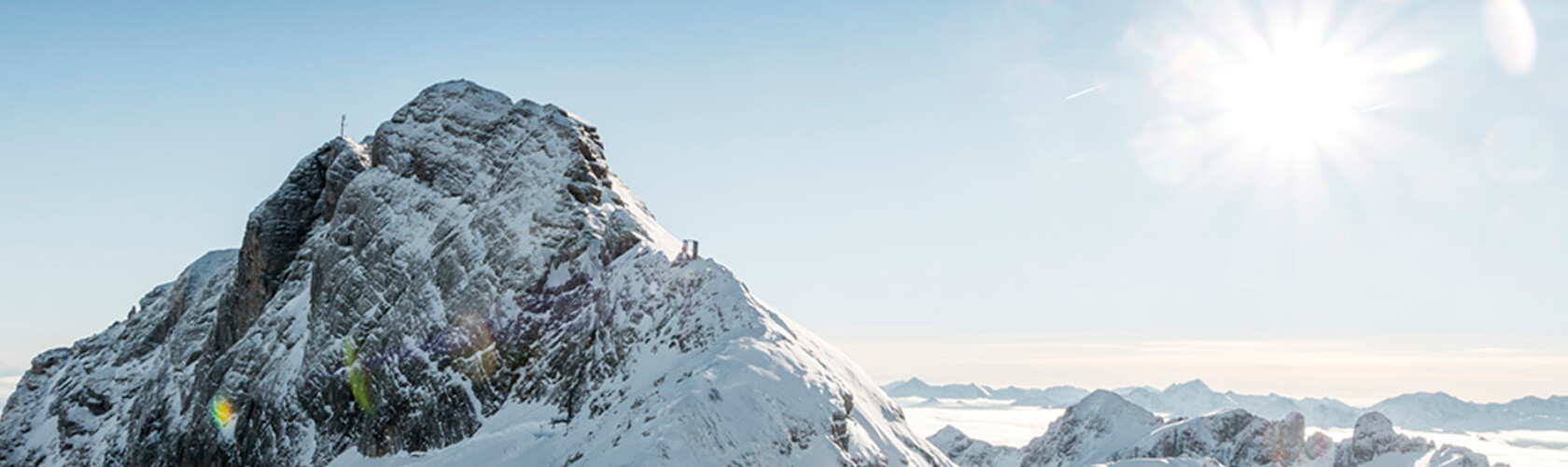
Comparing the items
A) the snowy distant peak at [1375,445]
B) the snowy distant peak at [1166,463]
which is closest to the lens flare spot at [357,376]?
the snowy distant peak at [1166,463]

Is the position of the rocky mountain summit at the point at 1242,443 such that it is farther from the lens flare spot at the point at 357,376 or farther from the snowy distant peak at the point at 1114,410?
the lens flare spot at the point at 357,376

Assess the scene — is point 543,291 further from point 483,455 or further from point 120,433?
point 120,433

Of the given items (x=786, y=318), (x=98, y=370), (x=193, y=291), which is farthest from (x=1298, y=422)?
(x=98, y=370)

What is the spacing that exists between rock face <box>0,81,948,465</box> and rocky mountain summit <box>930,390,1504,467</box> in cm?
10928

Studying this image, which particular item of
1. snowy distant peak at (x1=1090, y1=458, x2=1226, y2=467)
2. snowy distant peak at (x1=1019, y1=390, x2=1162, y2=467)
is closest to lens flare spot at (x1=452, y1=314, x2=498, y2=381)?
snowy distant peak at (x1=1090, y1=458, x2=1226, y2=467)

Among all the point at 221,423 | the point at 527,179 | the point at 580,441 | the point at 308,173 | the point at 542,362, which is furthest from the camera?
the point at 308,173

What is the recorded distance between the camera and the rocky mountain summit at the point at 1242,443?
165250 millimetres

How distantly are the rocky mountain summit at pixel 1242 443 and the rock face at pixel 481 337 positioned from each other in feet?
359

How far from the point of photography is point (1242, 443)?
168 m

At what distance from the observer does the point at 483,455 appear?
60.7 m

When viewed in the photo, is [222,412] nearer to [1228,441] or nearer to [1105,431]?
[1228,441]

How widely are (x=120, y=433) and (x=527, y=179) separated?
74068mm

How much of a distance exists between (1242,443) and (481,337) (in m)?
141

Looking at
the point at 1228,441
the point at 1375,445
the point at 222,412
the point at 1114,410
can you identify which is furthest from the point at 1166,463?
the point at 222,412
